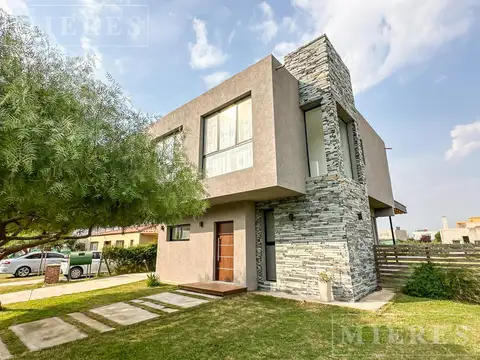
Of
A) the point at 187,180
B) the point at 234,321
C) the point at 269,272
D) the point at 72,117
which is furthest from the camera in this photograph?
the point at 269,272

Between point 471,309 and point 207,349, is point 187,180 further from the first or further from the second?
point 471,309

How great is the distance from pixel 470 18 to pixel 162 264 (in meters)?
15.1

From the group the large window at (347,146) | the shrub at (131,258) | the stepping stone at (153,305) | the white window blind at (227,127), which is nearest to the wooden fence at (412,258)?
the large window at (347,146)

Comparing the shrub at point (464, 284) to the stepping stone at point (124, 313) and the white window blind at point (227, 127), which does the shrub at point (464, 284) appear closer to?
the white window blind at point (227, 127)

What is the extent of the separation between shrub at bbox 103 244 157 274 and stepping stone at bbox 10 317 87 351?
34.5 feet

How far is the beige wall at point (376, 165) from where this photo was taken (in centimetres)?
1168

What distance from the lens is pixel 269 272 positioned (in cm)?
893

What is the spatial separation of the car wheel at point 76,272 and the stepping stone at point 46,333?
9864mm

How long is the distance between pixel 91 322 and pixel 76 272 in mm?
10962

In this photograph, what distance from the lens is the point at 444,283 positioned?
7.48m

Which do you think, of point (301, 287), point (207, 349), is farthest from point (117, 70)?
point (301, 287)

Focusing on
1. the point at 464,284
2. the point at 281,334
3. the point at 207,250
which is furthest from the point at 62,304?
the point at 464,284

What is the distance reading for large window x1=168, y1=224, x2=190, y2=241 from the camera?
11.2 m

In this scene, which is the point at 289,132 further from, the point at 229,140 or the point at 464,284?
the point at 464,284
